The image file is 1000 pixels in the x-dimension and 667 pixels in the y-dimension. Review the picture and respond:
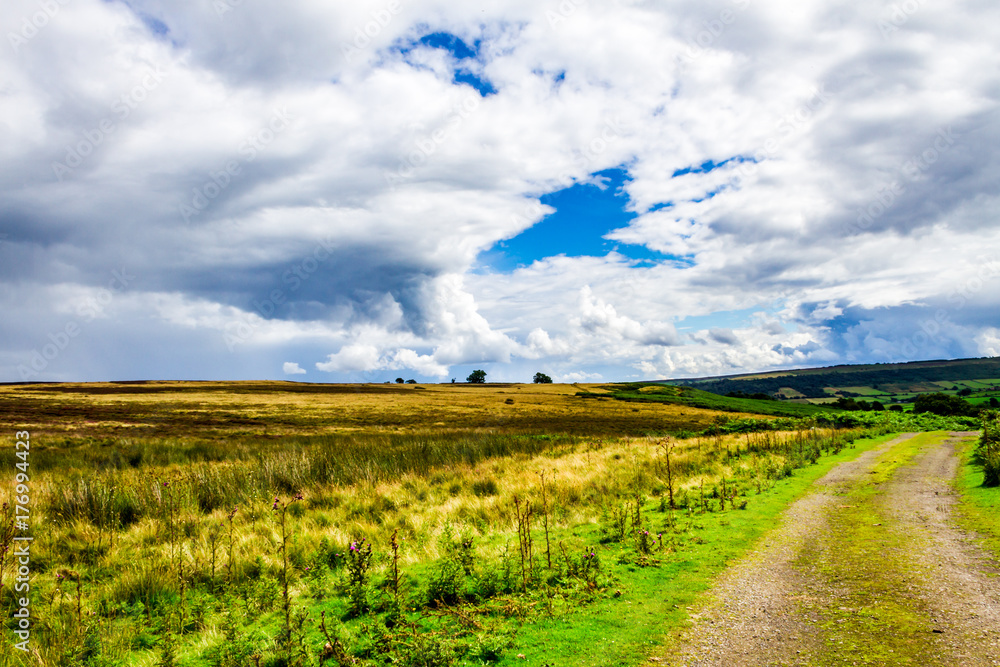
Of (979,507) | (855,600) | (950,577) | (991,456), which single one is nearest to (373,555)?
(855,600)

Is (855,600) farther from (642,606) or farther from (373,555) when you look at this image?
(373,555)

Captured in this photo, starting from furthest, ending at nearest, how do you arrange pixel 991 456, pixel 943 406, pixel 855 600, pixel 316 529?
pixel 943 406 < pixel 991 456 < pixel 316 529 < pixel 855 600

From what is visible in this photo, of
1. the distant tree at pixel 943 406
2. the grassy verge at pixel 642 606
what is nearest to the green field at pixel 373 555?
the grassy verge at pixel 642 606

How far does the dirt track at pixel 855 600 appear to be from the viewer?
4.65m

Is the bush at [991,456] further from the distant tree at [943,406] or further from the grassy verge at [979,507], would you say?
the distant tree at [943,406]

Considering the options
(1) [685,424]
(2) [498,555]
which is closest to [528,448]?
(2) [498,555]

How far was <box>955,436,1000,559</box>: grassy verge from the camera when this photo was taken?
26.0ft

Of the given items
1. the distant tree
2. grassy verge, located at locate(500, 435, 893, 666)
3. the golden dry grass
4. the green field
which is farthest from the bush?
the distant tree

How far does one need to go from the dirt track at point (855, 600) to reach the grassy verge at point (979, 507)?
273 mm

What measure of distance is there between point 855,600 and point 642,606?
2.55 meters

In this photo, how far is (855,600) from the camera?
228 inches
